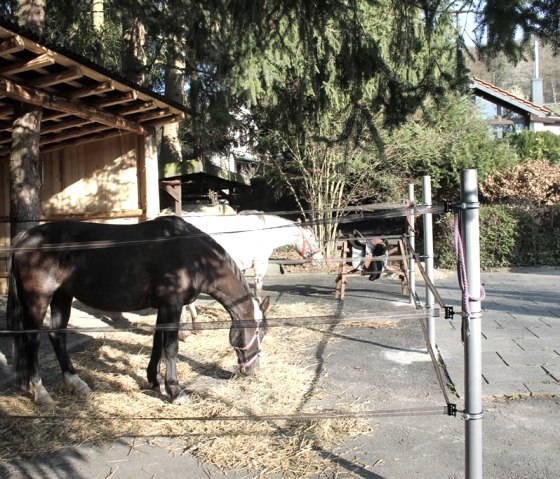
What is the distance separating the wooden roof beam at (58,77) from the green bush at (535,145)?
16752 mm

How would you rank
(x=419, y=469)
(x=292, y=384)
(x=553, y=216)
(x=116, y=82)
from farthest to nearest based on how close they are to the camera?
1. (x=553, y=216)
2. (x=116, y=82)
3. (x=292, y=384)
4. (x=419, y=469)

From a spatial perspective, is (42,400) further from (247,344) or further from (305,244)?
(305,244)

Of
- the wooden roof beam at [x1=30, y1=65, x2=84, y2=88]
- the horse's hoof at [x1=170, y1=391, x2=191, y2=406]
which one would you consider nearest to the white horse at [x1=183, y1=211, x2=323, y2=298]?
the wooden roof beam at [x1=30, y1=65, x2=84, y2=88]

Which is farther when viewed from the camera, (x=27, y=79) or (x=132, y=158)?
(x=132, y=158)

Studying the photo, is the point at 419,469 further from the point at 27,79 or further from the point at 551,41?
the point at 27,79

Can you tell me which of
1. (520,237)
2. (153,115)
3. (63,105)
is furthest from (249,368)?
(520,237)

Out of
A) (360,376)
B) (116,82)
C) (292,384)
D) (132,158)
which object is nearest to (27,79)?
(116,82)

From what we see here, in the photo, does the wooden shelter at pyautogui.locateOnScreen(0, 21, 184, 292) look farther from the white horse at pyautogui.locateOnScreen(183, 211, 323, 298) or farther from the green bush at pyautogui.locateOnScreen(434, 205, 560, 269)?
the green bush at pyautogui.locateOnScreen(434, 205, 560, 269)

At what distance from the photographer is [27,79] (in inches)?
199

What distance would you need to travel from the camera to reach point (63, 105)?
18.4 feet

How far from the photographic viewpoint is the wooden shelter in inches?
213

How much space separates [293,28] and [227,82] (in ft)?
3.31

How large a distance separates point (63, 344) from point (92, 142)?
14.4 feet

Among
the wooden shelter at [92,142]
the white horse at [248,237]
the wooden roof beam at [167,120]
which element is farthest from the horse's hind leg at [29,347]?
the wooden roof beam at [167,120]
